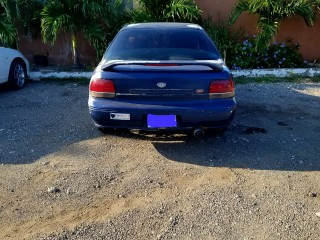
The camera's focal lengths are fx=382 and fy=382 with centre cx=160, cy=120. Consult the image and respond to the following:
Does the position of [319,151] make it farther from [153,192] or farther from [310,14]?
[310,14]

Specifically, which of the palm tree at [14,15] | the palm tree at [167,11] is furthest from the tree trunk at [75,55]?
the palm tree at [167,11]

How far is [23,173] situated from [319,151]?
11.3ft

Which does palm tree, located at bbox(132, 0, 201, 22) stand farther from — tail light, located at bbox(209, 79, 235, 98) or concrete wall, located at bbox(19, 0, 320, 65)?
tail light, located at bbox(209, 79, 235, 98)

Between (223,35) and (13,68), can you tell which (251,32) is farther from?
(13,68)

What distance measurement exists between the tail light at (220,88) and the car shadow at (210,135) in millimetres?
704

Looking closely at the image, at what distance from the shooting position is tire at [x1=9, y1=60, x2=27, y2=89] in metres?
7.66

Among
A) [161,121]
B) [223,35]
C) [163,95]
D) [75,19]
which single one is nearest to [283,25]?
[223,35]

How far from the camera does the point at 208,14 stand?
9.28 m

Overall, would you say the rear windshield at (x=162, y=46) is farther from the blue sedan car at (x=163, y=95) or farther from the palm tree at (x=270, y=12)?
the palm tree at (x=270, y=12)

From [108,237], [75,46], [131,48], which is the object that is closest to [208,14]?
[75,46]

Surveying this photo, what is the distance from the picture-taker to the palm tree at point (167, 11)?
8.38m

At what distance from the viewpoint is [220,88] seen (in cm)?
427

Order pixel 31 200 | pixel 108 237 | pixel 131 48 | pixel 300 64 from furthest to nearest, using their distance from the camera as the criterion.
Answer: pixel 300 64, pixel 131 48, pixel 31 200, pixel 108 237

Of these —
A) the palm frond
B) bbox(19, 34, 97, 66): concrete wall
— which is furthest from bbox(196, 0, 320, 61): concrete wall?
bbox(19, 34, 97, 66): concrete wall
